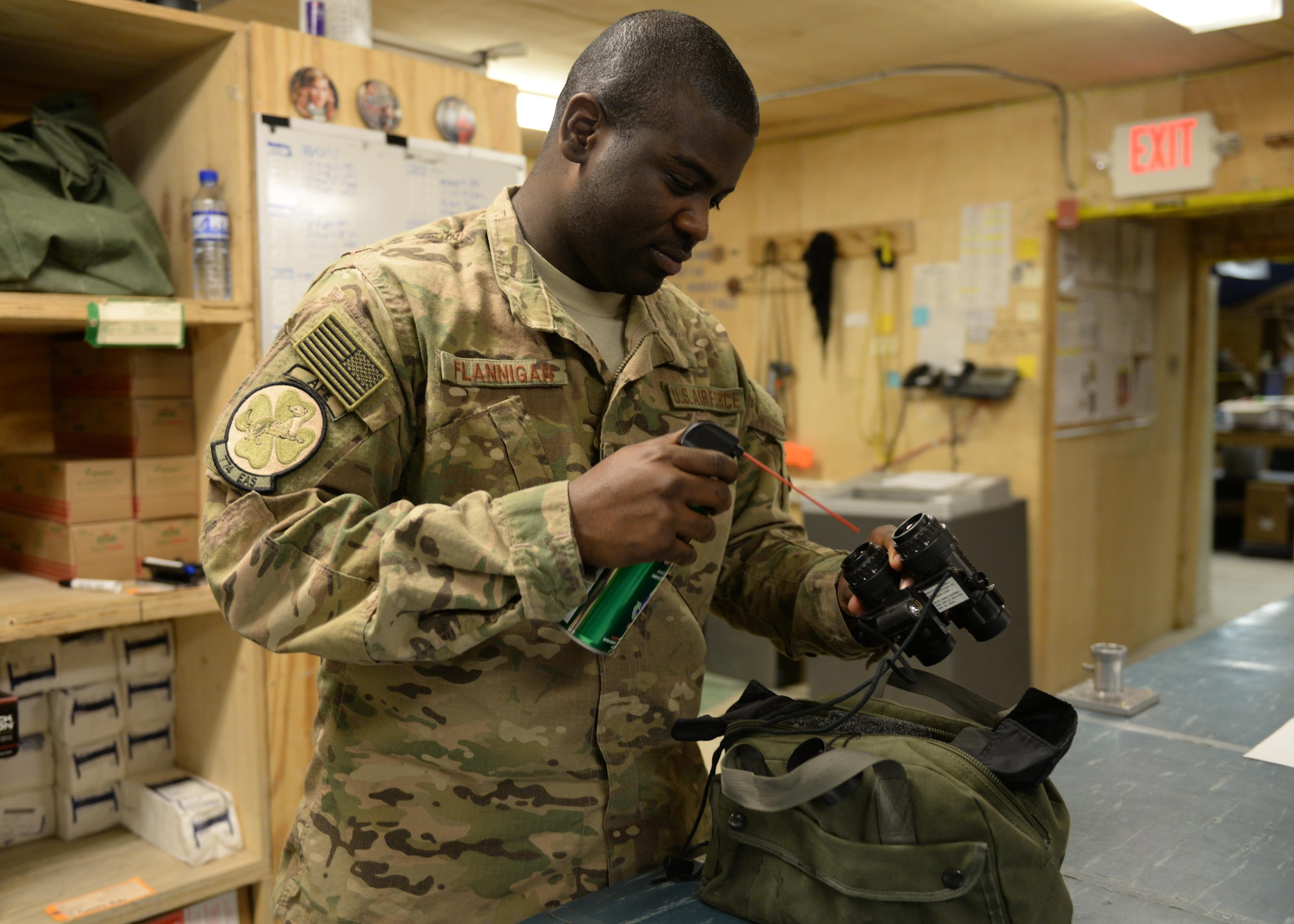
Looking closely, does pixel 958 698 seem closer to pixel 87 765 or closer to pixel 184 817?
pixel 184 817

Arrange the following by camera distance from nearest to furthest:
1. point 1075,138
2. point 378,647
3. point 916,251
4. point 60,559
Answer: point 378,647 < point 60,559 < point 1075,138 < point 916,251

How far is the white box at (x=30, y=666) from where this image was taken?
2049 mm

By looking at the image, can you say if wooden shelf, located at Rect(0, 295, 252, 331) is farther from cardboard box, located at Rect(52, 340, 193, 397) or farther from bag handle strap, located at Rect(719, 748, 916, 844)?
bag handle strap, located at Rect(719, 748, 916, 844)

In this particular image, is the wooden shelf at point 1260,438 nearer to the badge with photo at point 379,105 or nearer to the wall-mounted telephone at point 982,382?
the wall-mounted telephone at point 982,382

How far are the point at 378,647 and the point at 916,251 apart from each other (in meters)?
4.30

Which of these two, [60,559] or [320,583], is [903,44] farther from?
[320,583]

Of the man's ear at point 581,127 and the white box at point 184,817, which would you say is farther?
the white box at point 184,817

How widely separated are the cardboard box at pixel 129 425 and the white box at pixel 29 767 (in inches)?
23.8

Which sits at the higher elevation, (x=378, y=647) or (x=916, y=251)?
(x=916, y=251)

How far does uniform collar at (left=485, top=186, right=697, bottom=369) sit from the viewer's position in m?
1.21

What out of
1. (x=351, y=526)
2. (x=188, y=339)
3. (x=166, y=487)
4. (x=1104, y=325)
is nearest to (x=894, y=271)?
(x=1104, y=325)

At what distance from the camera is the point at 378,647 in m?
0.98

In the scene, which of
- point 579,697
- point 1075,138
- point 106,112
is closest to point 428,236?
point 579,697

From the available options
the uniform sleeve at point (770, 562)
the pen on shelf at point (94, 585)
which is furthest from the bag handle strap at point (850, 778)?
the pen on shelf at point (94, 585)
